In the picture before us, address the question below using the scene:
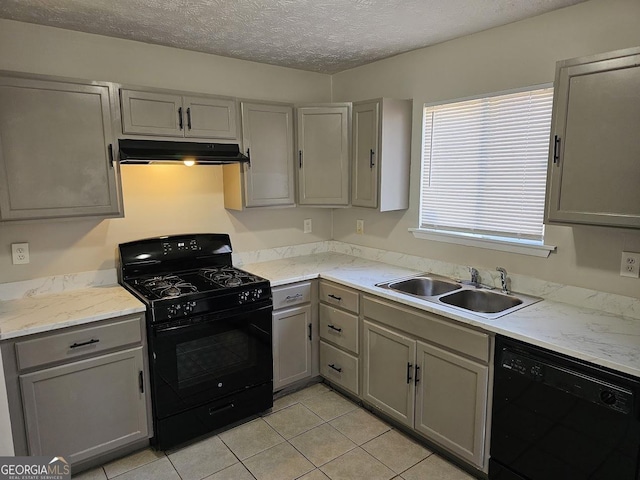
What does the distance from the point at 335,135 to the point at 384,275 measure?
3.67 ft

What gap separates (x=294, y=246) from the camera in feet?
12.0

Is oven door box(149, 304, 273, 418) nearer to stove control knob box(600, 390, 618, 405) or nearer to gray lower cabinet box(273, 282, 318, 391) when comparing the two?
gray lower cabinet box(273, 282, 318, 391)

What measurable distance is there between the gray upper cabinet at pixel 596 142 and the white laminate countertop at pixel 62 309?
7.40 feet

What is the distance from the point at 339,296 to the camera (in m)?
2.94

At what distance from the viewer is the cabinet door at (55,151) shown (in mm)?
2154

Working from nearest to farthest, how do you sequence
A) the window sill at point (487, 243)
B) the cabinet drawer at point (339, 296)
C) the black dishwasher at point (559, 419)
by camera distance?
the black dishwasher at point (559, 419) → the window sill at point (487, 243) → the cabinet drawer at point (339, 296)

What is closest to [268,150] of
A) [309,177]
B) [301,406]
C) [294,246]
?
[309,177]

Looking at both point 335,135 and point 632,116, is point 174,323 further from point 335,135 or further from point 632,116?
point 632,116

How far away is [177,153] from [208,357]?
49.5 inches

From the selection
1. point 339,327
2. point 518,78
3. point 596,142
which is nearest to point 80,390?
point 339,327

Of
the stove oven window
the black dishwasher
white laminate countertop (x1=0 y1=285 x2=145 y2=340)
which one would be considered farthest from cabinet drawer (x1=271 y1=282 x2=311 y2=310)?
the black dishwasher

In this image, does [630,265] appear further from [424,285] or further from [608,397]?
[424,285]

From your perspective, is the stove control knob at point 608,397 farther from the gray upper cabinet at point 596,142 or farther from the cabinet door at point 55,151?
the cabinet door at point 55,151

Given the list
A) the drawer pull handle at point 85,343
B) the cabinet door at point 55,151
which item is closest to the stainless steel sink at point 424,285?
the drawer pull handle at point 85,343
